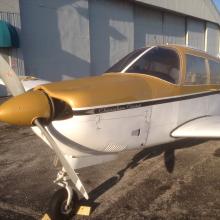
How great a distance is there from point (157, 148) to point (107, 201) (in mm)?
2445

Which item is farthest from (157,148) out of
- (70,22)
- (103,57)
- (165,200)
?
(103,57)

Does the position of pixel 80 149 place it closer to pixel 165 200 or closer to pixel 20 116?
pixel 20 116

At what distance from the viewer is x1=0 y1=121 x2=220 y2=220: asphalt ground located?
393 cm

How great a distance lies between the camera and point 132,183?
4723 millimetres

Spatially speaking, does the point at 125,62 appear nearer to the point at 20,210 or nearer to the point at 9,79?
the point at 9,79

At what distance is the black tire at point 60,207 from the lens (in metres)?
3.64

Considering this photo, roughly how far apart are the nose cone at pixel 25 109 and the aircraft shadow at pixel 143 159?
5.12 feet

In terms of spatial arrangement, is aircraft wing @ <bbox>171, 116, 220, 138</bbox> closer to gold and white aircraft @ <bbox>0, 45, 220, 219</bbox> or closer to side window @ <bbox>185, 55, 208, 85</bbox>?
gold and white aircraft @ <bbox>0, 45, 220, 219</bbox>

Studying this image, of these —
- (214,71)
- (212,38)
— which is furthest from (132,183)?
(212,38)

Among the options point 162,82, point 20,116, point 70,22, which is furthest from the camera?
point 70,22

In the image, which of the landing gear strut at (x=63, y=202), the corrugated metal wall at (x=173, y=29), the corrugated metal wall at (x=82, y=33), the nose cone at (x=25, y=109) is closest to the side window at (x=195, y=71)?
the landing gear strut at (x=63, y=202)

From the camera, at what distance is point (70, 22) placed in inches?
596

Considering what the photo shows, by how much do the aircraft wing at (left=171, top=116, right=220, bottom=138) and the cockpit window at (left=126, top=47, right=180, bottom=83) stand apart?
746mm

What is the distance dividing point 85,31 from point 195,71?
11.7m
